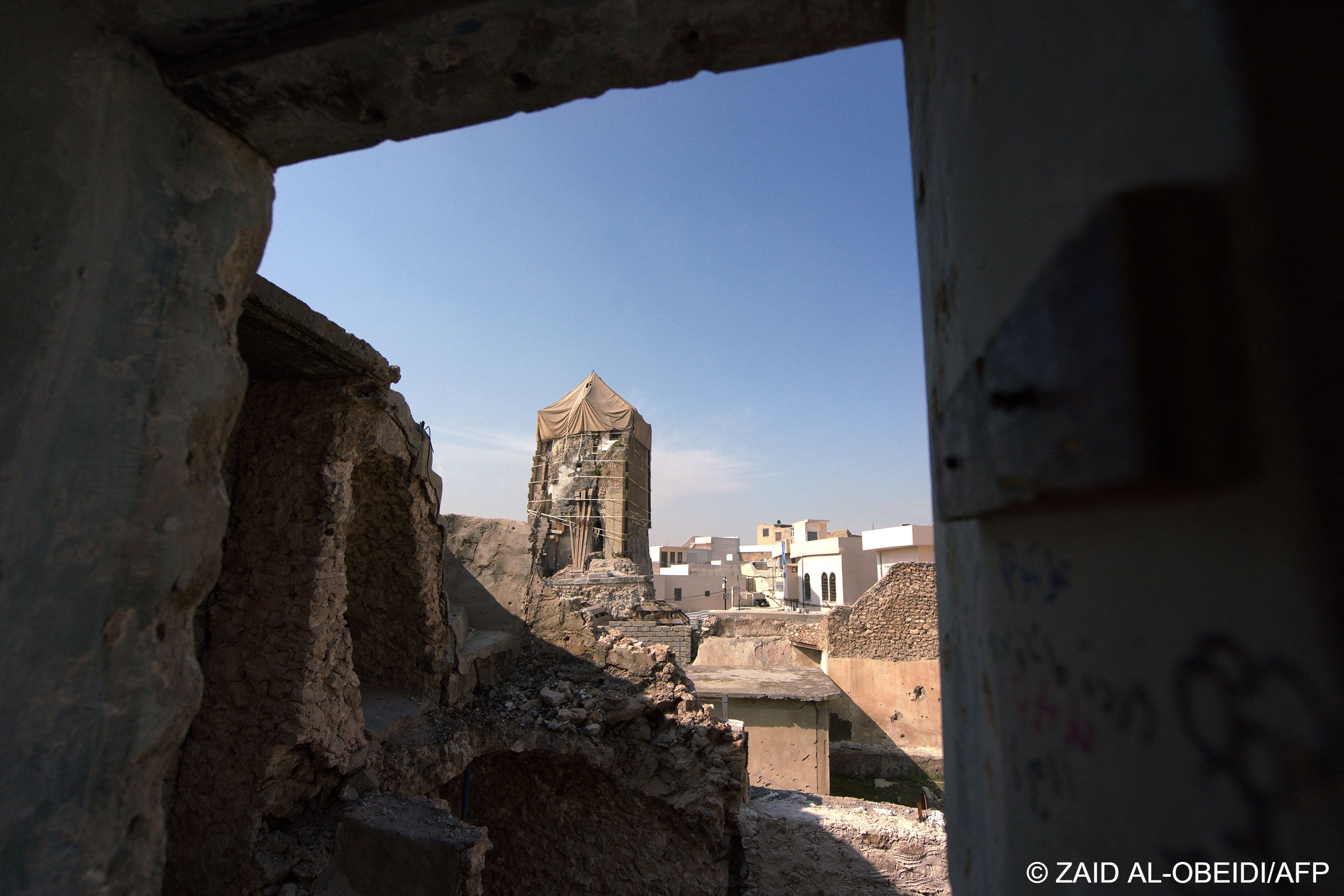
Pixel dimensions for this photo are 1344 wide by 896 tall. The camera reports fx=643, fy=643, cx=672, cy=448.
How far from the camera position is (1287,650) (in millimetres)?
405

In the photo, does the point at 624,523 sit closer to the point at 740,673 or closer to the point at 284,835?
the point at 740,673

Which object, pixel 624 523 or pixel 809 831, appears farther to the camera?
pixel 624 523

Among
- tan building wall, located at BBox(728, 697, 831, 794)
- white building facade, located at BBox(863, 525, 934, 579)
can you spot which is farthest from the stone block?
white building facade, located at BBox(863, 525, 934, 579)

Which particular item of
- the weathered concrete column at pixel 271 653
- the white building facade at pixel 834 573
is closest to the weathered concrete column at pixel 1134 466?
the weathered concrete column at pixel 271 653

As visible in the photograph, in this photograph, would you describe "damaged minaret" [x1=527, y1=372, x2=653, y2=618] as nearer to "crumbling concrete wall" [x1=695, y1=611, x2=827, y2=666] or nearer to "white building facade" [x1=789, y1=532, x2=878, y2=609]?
"crumbling concrete wall" [x1=695, y1=611, x2=827, y2=666]

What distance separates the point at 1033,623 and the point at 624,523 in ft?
48.8

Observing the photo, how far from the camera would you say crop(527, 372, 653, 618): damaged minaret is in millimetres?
15070

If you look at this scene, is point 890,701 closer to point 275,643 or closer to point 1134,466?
point 275,643

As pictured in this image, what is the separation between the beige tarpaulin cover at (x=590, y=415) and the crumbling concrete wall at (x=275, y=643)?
1188cm

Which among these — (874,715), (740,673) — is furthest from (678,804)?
(874,715)

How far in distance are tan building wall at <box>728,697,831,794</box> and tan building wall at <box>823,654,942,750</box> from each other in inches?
134

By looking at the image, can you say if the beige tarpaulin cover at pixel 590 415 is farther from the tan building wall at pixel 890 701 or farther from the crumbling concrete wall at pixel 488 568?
the crumbling concrete wall at pixel 488 568

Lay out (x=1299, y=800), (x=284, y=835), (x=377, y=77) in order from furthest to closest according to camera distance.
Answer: (x=284, y=835) < (x=377, y=77) < (x=1299, y=800)

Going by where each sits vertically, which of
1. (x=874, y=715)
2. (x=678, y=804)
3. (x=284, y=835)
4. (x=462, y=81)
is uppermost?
(x=462, y=81)
